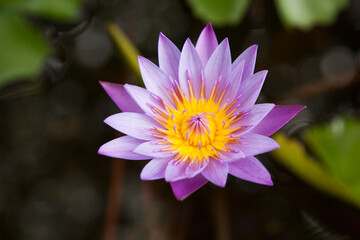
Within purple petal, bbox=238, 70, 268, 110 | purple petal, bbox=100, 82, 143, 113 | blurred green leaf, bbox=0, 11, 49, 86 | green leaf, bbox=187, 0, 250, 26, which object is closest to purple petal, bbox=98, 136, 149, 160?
purple petal, bbox=100, 82, 143, 113

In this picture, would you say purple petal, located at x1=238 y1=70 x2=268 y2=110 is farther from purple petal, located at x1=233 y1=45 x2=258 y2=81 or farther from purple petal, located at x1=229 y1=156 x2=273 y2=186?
purple petal, located at x1=229 y1=156 x2=273 y2=186

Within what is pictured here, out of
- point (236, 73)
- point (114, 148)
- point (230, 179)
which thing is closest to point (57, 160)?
point (230, 179)

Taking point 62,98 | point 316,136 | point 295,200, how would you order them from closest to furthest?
1. point 316,136
2. point 295,200
3. point 62,98

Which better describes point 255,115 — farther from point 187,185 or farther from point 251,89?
point 187,185

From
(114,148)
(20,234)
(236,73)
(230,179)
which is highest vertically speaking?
(236,73)

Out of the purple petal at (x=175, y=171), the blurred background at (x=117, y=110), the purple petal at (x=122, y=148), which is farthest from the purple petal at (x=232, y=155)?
the blurred background at (x=117, y=110)

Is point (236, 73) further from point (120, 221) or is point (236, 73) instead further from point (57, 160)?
point (57, 160)
